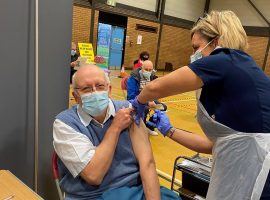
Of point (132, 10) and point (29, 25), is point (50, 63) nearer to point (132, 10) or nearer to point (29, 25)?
point (29, 25)

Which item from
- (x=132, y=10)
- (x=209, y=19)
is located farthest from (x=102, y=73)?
(x=132, y=10)

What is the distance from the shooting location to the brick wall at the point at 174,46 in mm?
15688

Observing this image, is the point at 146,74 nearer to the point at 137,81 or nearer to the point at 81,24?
the point at 137,81

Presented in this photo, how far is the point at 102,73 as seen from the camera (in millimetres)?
1677

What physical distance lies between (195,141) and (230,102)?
1.93ft

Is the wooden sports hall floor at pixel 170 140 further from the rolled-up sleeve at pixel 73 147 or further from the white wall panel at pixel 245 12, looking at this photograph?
the white wall panel at pixel 245 12

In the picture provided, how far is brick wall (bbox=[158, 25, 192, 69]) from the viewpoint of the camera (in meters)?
15.7

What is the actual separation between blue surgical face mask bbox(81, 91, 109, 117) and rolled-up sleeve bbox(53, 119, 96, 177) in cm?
15

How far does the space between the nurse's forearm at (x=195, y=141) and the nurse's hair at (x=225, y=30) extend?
2.06ft

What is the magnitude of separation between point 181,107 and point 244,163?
6263mm

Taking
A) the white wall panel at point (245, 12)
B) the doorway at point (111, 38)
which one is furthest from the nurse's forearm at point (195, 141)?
the white wall panel at point (245, 12)

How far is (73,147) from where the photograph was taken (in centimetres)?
146

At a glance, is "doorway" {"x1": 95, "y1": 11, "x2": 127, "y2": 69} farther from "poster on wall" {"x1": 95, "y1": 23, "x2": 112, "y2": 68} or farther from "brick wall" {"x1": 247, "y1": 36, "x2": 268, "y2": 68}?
"brick wall" {"x1": 247, "y1": 36, "x2": 268, "y2": 68}

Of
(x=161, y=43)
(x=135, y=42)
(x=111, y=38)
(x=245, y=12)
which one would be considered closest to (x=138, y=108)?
(x=111, y=38)
